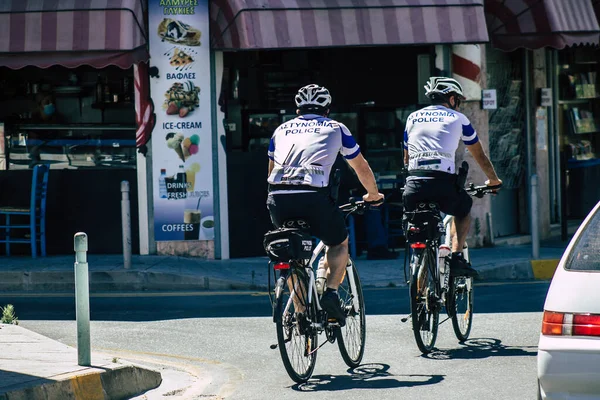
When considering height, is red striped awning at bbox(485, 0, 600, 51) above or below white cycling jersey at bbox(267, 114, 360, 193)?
above

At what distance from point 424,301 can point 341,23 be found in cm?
596

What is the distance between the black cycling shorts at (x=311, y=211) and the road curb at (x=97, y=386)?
1399 mm

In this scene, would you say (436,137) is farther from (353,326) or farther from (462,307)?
(353,326)

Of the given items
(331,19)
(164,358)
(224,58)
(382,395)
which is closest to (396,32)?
(331,19)

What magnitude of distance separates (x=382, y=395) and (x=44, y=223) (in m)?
7.83

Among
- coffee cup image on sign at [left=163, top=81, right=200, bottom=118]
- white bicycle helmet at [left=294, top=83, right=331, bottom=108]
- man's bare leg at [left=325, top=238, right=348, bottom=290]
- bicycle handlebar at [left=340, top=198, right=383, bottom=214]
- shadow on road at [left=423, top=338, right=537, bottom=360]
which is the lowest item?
shadow on road at [left=423, top=338, right=537, bottom=360]

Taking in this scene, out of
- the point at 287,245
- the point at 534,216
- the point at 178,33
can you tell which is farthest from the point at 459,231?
the point at 178,33

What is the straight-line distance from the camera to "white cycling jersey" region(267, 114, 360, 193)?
25.1ft

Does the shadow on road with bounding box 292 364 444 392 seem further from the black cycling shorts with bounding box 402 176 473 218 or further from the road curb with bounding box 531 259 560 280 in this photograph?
the road curb with bounding box 531 259 560 280

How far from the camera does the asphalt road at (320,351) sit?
758 cm

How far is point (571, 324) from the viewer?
5398mm

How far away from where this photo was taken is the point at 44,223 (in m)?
14.1

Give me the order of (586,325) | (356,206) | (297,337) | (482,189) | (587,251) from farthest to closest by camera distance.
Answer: (482,189)
(356,206)
(297,337)
(587,251)
(586,325)

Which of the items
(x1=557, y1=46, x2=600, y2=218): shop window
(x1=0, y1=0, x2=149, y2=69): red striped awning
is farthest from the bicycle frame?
(x1=557, y1=46, x2=600, y2=218): shop window
